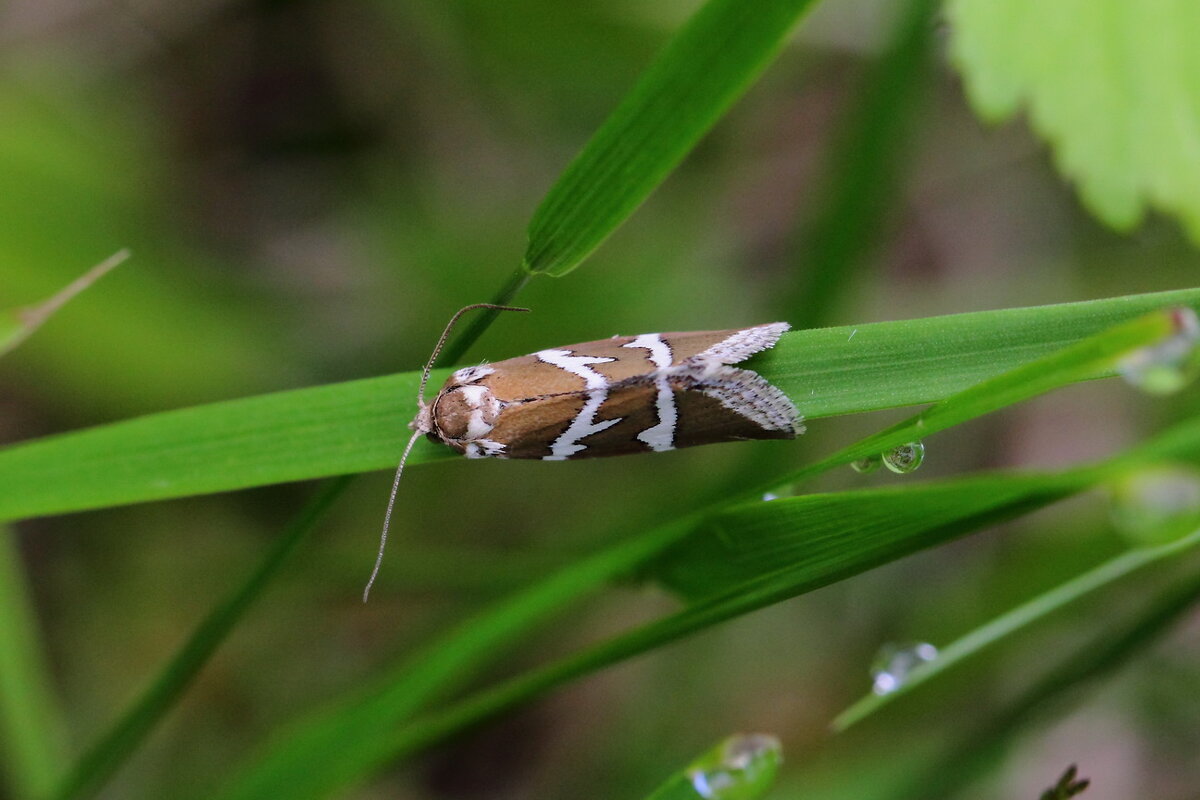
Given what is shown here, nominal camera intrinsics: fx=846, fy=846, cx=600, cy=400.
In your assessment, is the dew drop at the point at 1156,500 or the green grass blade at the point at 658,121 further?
the green grass blade at the point at 658,121

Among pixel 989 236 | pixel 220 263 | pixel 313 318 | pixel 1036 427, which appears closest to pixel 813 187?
pixel 989 236

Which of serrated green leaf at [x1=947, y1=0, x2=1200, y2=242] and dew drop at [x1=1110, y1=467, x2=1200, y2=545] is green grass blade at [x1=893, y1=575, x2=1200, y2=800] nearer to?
serrated green leaf at [x1=947, y1=0, x2=1200, y2=242]

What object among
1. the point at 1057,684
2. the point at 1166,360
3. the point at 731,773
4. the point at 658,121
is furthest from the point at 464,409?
the point at 1057,684

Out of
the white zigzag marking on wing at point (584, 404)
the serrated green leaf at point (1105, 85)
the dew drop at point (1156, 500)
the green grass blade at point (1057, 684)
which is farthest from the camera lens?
the white zigzag marking on wing at point (584, 404)

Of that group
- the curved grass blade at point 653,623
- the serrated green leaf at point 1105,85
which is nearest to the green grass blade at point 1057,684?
the serrated green leaf at point 1105,85

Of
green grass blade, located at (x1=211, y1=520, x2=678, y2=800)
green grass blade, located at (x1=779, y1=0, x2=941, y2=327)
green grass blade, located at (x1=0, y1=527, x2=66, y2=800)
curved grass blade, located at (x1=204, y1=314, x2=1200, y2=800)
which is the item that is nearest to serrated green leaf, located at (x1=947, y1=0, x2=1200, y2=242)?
green grass blade, located at (x1=779, y1=0, x2=941, y2=327)

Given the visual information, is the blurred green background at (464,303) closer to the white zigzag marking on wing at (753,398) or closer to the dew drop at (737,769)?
the white zigzag marking on wing at (753,398)
